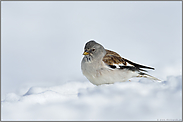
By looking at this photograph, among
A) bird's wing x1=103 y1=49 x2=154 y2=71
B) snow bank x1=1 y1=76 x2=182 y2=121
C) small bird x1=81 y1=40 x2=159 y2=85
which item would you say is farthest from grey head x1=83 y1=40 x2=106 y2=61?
snow bank x1=1 y1=76 x2=182 y2=121

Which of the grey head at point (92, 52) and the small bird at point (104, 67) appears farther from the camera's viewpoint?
the grey head at point (92, 52)

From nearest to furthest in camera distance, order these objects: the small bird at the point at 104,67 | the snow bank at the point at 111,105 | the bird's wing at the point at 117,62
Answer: the snow bank at the point at 111,105 < the small bird at the point at 104,67 < the bird's wing at the point at 117,62

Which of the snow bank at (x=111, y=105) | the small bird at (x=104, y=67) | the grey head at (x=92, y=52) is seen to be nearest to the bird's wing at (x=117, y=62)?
the small bird at (x=104, y=67)

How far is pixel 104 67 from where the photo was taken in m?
5.79

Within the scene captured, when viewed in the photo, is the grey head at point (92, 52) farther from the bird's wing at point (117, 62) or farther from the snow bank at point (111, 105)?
the snow bank at point (111, 105)

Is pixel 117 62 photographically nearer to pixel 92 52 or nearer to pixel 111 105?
pixel 92 52

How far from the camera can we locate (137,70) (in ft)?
20.6

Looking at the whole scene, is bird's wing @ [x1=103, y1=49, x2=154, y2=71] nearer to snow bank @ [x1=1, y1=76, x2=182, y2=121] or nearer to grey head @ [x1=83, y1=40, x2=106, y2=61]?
grey head @ [x1=83, y1=40, x2=106, y2=61]

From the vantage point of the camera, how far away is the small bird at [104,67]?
226 inches

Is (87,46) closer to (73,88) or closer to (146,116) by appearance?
(73,88)

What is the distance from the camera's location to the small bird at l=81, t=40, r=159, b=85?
226 inches

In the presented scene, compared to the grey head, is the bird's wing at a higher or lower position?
lower

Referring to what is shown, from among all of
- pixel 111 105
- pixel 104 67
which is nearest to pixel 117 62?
pixel 104 67

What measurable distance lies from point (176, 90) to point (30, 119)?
281 centimetres
